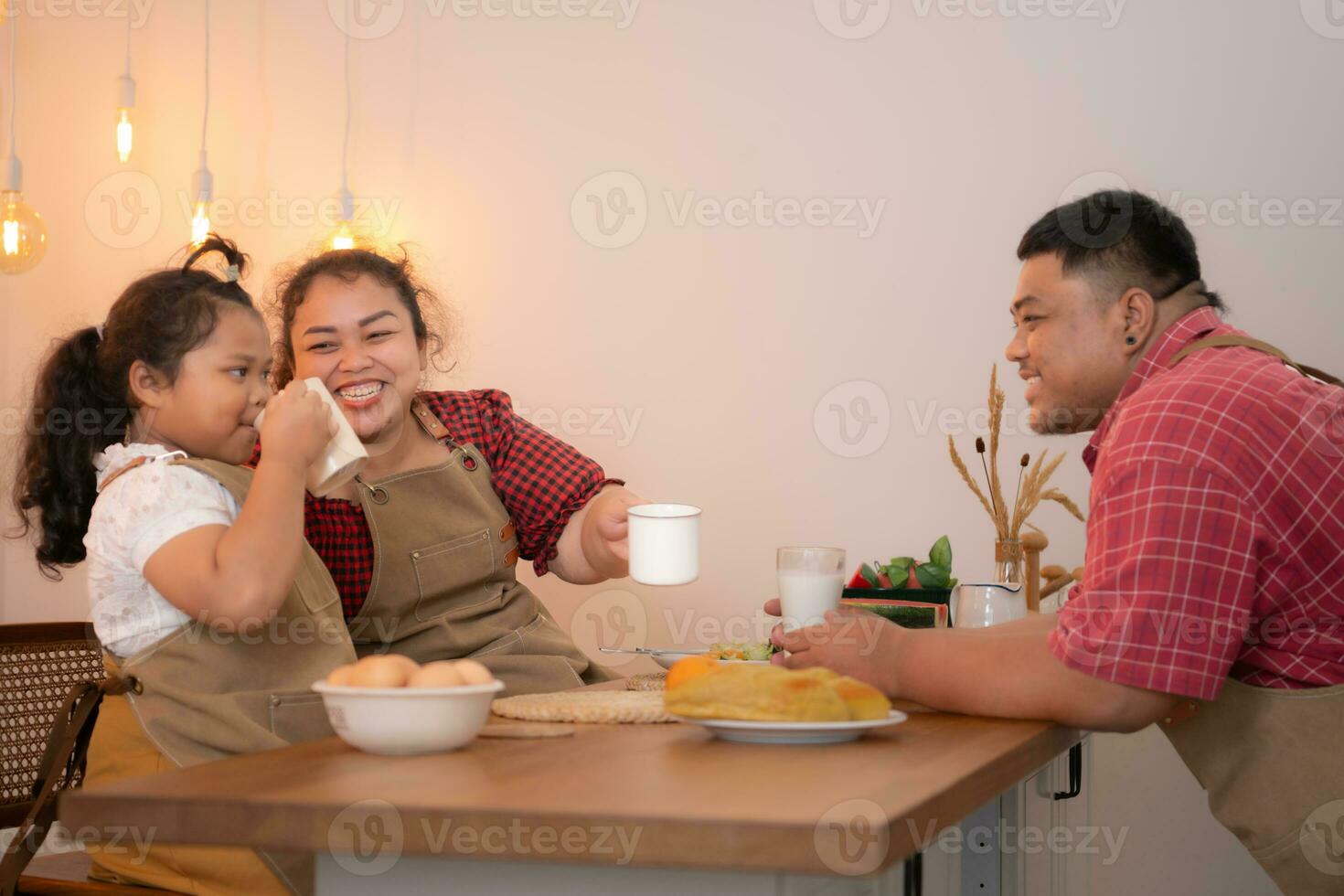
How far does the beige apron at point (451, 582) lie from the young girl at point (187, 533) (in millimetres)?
292

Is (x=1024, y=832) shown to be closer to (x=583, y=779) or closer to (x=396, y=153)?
(x=583, y=779)

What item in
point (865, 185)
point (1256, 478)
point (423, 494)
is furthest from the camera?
point (865, 185)

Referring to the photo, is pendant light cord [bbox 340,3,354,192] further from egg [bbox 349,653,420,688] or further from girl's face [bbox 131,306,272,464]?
egg [bbox 349,653,420,688]

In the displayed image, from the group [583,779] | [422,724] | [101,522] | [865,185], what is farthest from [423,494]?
[865,185]

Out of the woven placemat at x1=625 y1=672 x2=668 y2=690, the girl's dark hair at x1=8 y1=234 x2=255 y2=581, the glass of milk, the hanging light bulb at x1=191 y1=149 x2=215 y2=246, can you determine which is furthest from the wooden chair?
the hanging light bulb at x1=191 y1=149 x2=215 y2=246

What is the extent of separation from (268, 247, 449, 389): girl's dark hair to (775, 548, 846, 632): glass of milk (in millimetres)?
913

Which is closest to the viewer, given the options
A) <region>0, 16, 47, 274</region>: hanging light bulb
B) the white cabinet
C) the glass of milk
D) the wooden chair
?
the white cabinet

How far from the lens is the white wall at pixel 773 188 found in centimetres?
286

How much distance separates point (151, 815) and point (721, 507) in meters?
2.32

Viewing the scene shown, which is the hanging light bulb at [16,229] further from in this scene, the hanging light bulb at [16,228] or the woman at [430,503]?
the woman at [430,503]

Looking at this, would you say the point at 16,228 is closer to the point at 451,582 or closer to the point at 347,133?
the point at 347,133

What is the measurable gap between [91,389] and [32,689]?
474 millimetres

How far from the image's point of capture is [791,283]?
3178 mm

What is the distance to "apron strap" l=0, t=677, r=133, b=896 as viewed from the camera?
1.45 m
